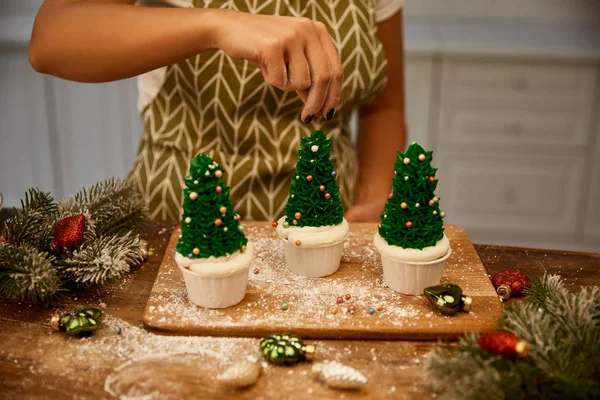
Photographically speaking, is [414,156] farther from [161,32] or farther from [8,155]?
[8,155]

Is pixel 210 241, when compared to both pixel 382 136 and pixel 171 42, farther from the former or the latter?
pixel 382 136

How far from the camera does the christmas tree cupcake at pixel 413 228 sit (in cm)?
95

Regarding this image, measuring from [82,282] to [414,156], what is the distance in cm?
58

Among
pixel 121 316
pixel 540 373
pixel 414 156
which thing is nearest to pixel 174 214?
pixel 121 316

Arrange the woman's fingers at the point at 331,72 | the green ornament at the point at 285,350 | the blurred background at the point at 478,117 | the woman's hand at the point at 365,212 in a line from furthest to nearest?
1. the blurred background at the point at 478,117
2. the woman's hand at the point at 365,212
3. the woman's fingers at the point at 331,72
4. the green ornament at the point at 285,350

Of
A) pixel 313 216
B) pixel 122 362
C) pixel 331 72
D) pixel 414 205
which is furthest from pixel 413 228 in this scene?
pixel 122 362

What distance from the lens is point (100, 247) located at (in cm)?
102

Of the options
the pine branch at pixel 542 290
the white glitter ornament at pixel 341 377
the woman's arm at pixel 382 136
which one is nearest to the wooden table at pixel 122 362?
the white glitter ornament at pixel 341 377

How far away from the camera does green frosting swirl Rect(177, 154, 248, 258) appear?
0.90m

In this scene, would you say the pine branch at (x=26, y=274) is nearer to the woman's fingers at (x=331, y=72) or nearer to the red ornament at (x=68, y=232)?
the red ornament at (x=68, y=232)

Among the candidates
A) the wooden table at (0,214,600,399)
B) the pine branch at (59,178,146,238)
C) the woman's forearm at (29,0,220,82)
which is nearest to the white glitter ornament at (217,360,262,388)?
the wooden table at (0,214,600,399)

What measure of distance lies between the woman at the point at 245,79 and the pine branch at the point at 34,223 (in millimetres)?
286

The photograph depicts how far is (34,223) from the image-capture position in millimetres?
1003

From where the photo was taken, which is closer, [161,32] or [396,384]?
[396,384]
